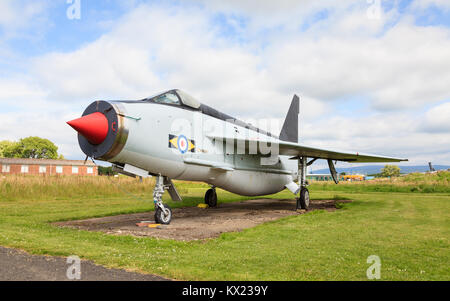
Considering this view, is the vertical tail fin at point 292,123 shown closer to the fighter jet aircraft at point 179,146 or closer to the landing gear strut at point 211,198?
the fighter jet aircraft at point 179,146

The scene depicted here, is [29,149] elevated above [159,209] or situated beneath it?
elevated above

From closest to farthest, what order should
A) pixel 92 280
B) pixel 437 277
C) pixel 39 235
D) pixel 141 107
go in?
pixel 92 280 < pixel 437 277 < pixel 39 235 < pixel 141 107

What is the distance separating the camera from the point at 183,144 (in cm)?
911

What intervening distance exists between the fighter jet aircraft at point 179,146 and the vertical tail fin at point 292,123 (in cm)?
397

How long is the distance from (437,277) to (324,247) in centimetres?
195

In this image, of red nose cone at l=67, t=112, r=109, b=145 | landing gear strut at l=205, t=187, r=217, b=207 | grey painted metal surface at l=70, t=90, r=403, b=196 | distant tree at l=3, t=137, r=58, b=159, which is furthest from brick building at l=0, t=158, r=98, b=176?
red nose cone at l=67, t=112, r=109, b=145

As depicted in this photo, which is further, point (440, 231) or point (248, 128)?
point (248, 128)

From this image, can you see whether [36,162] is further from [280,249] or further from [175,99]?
[280,249]

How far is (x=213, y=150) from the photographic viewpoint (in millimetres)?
10539

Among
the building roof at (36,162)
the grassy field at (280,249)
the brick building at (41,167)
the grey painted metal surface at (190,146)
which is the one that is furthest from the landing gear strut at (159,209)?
the building roof at (36,162)

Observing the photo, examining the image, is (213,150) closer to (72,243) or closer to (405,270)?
(72,243)

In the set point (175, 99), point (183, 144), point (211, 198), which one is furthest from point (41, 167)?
point (183, 144)

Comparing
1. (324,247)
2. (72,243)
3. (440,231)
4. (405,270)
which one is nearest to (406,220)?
(440,231)

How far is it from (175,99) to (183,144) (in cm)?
138
